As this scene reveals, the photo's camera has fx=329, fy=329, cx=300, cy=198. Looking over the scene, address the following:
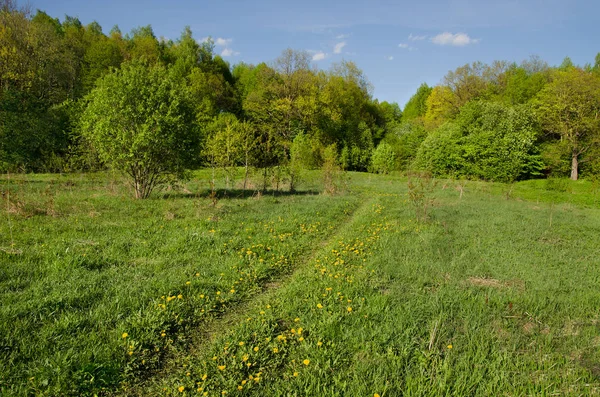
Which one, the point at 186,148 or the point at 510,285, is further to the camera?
the point at 186,148

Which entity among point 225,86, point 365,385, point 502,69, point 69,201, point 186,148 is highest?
point 502,69

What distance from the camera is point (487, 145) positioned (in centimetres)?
4112

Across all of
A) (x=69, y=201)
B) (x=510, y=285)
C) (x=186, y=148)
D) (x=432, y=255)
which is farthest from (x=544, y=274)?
(x=69, y=201)

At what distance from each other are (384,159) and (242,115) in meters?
24.1

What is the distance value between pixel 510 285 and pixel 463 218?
25.3ft

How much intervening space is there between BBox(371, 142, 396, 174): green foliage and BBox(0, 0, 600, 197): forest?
21 cm

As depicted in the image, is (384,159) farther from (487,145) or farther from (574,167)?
(574,167)

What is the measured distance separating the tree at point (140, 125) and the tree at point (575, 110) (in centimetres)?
4374

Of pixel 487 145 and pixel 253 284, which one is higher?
pixel 487 145

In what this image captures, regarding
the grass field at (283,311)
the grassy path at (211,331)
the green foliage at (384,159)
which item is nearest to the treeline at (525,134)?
the green foliage at (384,159)

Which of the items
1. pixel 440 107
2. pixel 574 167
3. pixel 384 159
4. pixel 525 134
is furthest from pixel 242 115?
pixel 574 167

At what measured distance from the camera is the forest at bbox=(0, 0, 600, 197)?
14.7m

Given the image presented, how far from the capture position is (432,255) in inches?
328

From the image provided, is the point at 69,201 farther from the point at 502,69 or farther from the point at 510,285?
the point at 502,69
